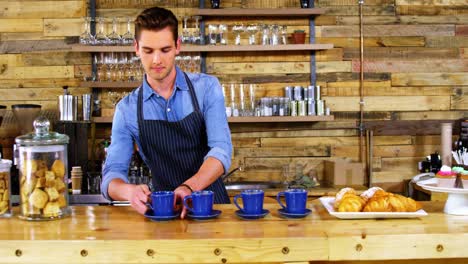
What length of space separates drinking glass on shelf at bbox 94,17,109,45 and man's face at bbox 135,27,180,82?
99.0 inches

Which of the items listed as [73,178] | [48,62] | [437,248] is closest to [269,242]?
[437,248]

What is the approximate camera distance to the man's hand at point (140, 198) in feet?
7.69

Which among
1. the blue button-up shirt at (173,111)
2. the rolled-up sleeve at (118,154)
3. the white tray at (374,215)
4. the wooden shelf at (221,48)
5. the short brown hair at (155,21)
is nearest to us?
the white tray at (374,215)

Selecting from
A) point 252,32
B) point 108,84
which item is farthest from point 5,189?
point 252,32

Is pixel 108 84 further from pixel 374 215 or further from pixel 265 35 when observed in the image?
pixel 374 215

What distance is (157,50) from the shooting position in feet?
8.29

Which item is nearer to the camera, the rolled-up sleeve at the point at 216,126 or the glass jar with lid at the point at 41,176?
the glass jar with lid at the point at 41,176

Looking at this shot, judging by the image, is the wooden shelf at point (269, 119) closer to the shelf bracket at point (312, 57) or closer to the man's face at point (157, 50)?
the shelf bracket at point (312, 57)

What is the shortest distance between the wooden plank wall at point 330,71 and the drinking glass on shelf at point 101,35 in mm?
113

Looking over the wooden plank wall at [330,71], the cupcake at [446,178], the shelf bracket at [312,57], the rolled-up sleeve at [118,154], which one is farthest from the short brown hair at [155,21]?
the shelf bracket at [312,57]

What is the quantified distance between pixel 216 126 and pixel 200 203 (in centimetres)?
61

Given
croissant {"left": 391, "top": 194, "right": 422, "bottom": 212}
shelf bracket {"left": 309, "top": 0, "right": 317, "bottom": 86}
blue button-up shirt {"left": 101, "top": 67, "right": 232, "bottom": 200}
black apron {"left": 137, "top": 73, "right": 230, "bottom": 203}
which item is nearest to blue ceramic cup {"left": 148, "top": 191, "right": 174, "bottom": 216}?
blue button-up shirt {"left": 101, "top": 67, "right": 232, "bottom": 200}

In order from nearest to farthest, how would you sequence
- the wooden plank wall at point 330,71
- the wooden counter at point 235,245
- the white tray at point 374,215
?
1. the wooden counter at point 235,245
2. the white tray at point 374,215
3. the wooden plank wall at point 330,71

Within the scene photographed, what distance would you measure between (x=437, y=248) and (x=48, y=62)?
13.2 feet
